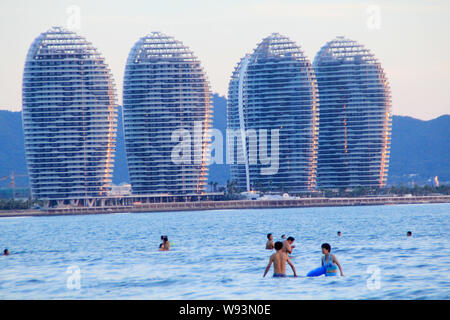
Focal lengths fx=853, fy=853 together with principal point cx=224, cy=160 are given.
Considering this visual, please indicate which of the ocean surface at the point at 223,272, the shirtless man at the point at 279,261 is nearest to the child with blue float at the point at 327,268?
the ocean surface at the point at 223,272

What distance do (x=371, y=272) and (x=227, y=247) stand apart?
24368 millimetres

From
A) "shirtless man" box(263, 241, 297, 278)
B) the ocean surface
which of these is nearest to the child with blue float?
the ocean surface

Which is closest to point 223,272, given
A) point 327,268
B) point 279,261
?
point 327,268

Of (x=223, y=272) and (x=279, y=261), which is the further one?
(x=223, y=272)

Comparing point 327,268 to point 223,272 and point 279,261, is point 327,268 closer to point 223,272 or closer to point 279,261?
point 279,261

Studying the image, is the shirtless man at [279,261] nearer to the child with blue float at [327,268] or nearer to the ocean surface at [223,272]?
the ocean surface at [223,272]

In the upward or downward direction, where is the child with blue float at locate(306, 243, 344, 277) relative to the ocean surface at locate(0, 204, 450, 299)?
upward

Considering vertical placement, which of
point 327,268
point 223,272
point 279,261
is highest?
point 279,261

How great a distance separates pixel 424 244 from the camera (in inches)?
2431

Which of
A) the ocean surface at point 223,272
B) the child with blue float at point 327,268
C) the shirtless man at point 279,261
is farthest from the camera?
the child with blue float at point 327,268

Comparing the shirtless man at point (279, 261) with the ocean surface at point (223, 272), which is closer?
the shirtless man at point (279, 261)

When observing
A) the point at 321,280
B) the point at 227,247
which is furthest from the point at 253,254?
the point at 321,280

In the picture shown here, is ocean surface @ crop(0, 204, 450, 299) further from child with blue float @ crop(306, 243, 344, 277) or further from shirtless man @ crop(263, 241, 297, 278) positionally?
shirtless man @ crop(263, 241, 297, 278)
